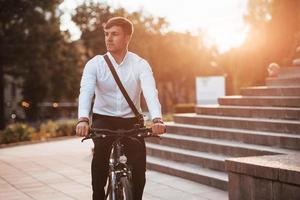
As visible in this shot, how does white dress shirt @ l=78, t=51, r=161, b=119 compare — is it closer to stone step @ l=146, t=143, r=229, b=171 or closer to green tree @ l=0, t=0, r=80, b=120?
stone step @ l=146, t=143, r=229, b=171

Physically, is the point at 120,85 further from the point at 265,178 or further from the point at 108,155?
the point at 265,178

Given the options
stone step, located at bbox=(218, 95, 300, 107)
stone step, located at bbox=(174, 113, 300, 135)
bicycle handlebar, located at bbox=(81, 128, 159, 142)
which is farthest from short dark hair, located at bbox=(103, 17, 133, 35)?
stone step, located at bbox=(218, 95, 300, 107)

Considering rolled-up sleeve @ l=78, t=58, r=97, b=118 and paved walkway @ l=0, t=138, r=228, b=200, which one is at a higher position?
rolled-up sleeve @ l=78, t=58, r=97, b=118

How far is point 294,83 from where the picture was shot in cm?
1162

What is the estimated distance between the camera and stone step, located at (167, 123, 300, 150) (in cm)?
834

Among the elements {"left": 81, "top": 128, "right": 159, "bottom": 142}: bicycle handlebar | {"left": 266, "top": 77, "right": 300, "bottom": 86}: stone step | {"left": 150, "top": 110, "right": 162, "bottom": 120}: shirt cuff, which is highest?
{"left": 266, "top": 77, "right": 300, "bottom": 86}: stone step

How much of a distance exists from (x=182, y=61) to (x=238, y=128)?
5484cm

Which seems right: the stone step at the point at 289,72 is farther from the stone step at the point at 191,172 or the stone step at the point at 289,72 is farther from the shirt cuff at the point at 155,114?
the shirt cuff at the point at 155,114

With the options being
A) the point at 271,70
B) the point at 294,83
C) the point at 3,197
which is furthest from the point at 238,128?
the point at 3,197

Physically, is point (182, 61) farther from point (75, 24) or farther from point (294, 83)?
point (294, 83)

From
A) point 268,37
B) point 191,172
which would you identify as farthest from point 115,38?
point 268,37

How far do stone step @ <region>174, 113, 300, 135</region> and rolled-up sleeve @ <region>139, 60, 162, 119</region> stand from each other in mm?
4658

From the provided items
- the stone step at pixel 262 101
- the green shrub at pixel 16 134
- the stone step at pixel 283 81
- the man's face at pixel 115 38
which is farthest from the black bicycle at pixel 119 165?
the green shrub at pixel 16 134

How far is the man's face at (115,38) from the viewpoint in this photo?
184 inches
